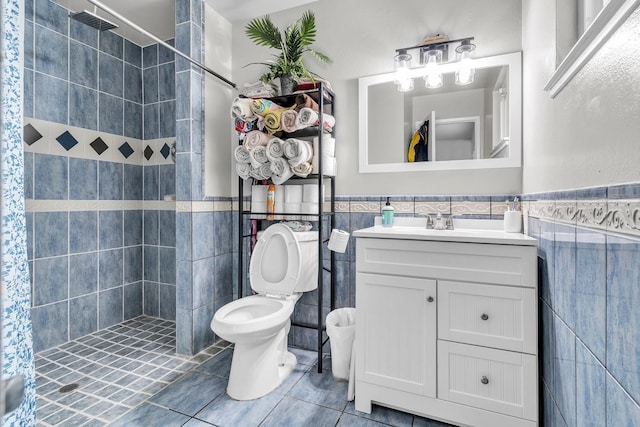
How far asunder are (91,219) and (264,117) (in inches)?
65.7

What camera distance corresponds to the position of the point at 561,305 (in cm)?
115

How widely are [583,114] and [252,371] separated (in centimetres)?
180

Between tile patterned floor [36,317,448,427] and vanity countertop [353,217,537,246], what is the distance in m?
0.89

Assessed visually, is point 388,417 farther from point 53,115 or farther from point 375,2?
point 53,115

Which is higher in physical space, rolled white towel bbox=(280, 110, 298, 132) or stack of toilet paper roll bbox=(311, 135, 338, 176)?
rolled white towel bbox=(280, 110, 298, 132)

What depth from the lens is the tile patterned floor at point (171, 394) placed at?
158cm

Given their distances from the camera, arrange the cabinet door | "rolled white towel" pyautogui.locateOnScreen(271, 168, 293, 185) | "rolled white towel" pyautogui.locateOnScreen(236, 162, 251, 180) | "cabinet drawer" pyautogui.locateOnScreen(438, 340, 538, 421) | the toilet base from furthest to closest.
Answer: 1. "rolled white towel" pyautogui.locateOnScreen(236, 162, 251, 180)
2. "rolled white towel" pyautogui.locateOnScreen(271, 168, 293, 185)
3. the toilet base
4. the cabinet door
5. "cabinet drawer" pyautogui.locateOnScreen(438, 340, 538, 421)

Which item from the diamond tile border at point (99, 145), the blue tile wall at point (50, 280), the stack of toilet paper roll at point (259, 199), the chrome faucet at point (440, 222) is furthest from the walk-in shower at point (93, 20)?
the chrome faucet at point (440, 222)

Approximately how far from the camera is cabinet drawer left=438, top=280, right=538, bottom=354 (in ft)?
4.49

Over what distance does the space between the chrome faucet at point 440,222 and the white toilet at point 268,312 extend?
0.73 meters

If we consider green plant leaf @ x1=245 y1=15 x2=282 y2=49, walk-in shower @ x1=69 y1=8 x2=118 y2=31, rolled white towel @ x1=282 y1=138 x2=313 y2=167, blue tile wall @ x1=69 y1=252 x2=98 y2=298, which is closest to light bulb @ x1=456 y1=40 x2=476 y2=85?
rolled white towel @ x1=282 y1=138 x2=313 y2=167

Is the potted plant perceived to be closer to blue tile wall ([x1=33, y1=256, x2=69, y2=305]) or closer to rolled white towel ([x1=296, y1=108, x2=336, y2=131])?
rolled white towel ([x1=296, y1=108, x2=336, y2=131])

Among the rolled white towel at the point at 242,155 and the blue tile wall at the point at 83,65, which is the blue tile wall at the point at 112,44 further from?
the rolled white towel at the point at 242,155

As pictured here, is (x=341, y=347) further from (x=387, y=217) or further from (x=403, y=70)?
(x=403, y=70)
